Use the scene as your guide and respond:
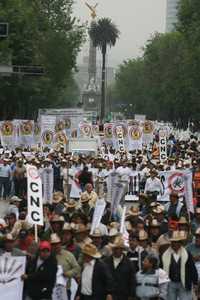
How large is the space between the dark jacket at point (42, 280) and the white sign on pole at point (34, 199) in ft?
8.21

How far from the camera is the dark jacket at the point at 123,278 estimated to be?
38.3 ft

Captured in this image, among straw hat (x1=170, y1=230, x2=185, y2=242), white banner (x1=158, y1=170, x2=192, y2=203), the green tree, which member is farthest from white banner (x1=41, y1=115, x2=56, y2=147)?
the green tree

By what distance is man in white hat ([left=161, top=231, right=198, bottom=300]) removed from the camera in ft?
40.3

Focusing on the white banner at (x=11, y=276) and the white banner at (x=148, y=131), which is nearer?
the white banner at (x=11, y=276)

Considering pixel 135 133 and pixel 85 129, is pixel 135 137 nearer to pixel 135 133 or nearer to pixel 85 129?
pixel 135 133

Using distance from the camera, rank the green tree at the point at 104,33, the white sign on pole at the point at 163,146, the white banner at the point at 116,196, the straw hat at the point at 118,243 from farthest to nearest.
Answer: the green tree at the point at 104,33
the white sign on pole at the point at 163,146
the white banner at the point at 116,196
the straw hat at the point at 118,243

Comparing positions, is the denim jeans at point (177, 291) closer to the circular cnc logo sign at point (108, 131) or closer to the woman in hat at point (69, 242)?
the woman in hat at point (69, 242)

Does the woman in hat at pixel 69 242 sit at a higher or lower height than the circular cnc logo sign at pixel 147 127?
higher

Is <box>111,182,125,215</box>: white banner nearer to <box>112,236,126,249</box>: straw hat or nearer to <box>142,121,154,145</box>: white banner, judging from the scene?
<box>112,236,126,249</box>: straw hat

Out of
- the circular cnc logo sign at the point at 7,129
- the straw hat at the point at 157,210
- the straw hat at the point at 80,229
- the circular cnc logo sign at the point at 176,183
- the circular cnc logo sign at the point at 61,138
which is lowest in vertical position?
the circular cnc logo sign at the point at 61,138

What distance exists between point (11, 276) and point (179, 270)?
1930mm

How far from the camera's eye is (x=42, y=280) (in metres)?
11.6

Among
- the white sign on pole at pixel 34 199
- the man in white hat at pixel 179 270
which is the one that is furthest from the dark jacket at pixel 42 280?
the white sign on pole at pixel 34 199

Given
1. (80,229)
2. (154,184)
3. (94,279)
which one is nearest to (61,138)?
(154,184)
